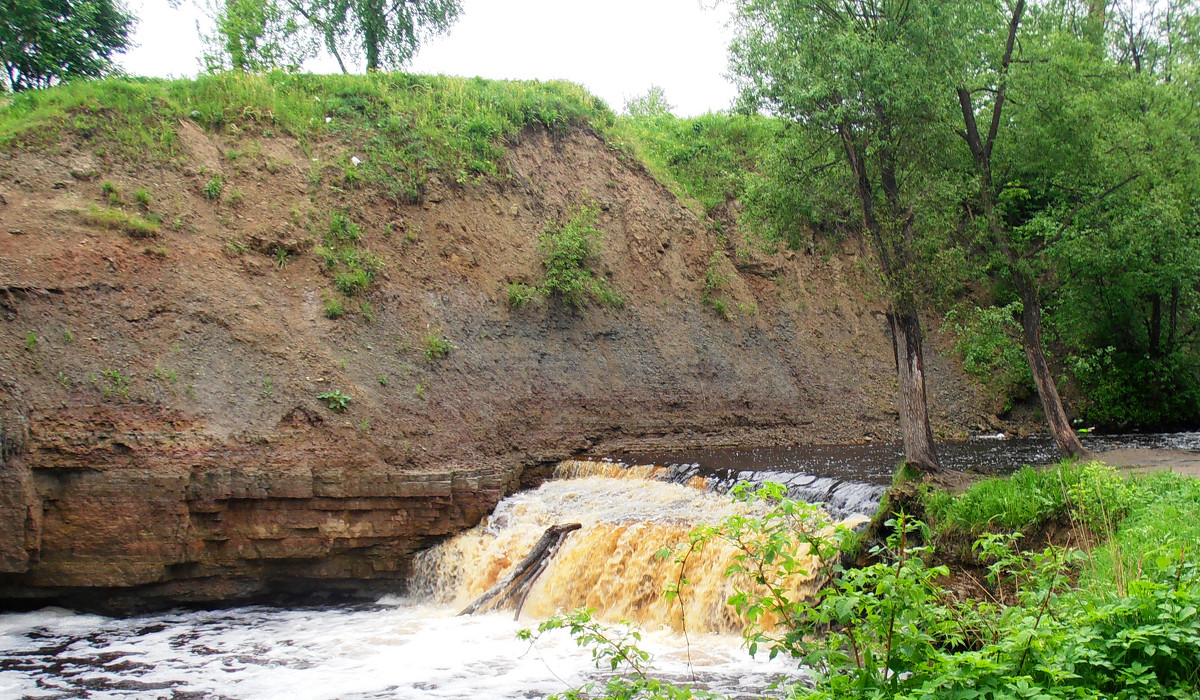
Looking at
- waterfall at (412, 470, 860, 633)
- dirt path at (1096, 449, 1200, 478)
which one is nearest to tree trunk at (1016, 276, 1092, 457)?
A: dirt path at (1096, 449, 1200, 478)

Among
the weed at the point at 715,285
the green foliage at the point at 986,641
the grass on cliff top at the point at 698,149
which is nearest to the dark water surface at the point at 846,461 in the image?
the weed at the point at 715,285

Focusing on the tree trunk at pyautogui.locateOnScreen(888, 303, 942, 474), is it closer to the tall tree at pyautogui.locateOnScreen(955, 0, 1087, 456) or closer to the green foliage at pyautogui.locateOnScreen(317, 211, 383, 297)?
the tall tree at pyautogui.locateOnScreen(955, 0, 1087, 456)

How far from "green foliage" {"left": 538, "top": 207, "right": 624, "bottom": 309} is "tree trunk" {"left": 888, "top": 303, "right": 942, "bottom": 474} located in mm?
7658

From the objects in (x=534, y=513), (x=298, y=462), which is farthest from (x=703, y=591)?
(x=298, y=462)

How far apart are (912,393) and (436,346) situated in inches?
338

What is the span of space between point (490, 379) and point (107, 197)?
751cm

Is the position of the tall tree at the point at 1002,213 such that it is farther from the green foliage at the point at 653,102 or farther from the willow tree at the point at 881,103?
the green foliage at the point at 653,102

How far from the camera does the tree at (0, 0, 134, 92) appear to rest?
19.1m

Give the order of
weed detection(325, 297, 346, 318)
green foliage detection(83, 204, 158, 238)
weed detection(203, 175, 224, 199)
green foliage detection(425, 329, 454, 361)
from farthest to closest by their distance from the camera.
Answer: weed detection(203, 175, 224, 199), green foliage detection(425, 329, 454, 361), weed detection(325, 297, 346, 318), green foliage detection(83, 204, 158, 238)

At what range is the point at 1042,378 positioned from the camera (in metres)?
11.3

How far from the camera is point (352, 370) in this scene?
13.8m

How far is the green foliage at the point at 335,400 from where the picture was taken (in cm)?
1285

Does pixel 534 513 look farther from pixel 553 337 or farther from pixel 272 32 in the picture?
pixel 272 32

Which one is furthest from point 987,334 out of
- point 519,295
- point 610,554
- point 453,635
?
Answer: point 519,295
